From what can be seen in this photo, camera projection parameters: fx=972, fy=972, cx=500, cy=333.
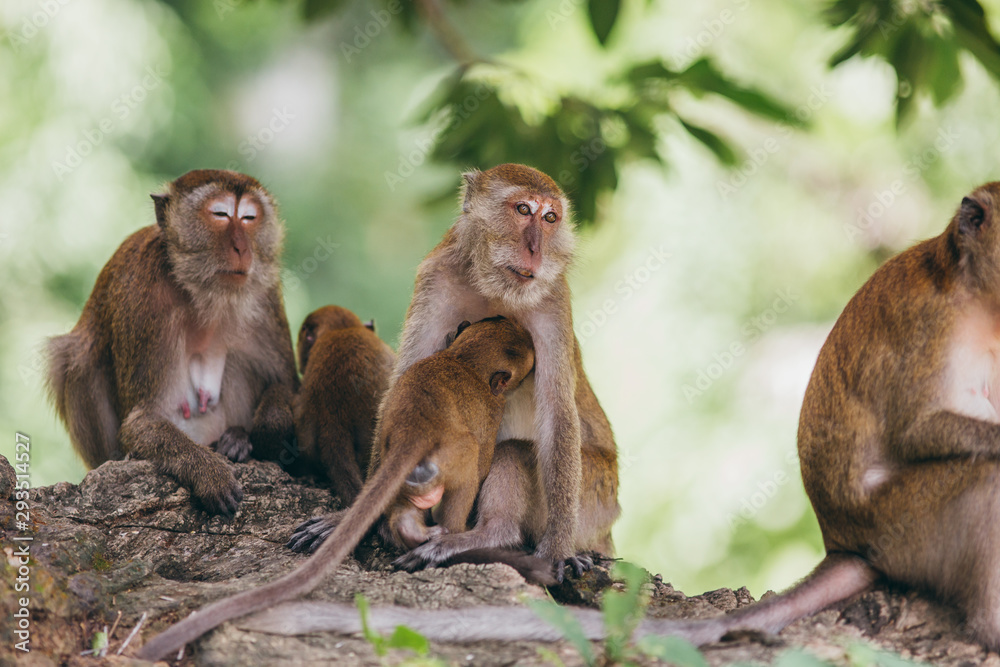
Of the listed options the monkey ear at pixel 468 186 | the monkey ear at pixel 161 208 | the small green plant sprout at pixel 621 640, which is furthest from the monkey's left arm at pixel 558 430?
the monkey ear at pixel 161 208

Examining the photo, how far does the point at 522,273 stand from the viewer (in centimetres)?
443

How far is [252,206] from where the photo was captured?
5.11 m

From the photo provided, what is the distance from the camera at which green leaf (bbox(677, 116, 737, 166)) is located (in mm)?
4887

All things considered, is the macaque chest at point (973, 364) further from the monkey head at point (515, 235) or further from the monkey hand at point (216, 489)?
the monkey hand at point (216, 489)

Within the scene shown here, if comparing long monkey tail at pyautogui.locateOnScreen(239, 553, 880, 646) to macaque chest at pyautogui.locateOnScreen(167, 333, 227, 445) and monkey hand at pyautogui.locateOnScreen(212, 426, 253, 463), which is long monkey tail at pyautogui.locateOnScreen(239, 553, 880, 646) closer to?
monkey hand at pyautogui.locateOnScreen(212, 426, 253, 463)

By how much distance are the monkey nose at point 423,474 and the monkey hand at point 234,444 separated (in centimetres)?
158

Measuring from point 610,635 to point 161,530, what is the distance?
7.25ft

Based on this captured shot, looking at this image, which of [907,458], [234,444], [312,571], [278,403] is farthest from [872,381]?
[234,444]

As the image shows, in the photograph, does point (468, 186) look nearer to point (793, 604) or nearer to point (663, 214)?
point (793, 604)

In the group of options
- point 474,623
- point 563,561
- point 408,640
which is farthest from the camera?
point 563,561

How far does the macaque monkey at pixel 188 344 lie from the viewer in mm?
4961

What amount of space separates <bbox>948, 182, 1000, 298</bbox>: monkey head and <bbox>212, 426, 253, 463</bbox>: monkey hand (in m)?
3.57

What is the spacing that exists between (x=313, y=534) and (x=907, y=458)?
2453 millimetres

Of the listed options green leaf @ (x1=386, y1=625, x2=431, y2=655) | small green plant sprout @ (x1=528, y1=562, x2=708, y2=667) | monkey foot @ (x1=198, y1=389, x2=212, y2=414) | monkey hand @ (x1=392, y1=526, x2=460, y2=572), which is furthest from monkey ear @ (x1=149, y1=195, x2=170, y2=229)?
small green plant sprout @ (x1=528, y1=562, x2=708, y2=667)
